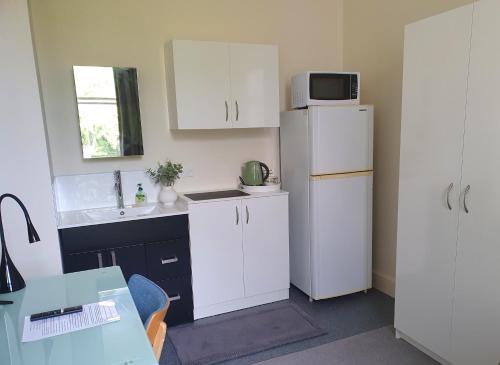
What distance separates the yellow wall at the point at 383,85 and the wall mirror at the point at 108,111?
6.82 feet

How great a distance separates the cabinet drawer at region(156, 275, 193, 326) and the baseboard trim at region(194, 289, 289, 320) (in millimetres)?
84

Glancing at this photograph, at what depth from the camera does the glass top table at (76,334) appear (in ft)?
3.54

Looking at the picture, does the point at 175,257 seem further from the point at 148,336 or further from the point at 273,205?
the point at 148,336

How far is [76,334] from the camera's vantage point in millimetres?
1211

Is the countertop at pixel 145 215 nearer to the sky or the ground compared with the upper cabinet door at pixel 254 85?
nearer to the ground

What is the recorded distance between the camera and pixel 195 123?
282 cm

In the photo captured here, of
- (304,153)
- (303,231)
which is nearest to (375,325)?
(303,231)

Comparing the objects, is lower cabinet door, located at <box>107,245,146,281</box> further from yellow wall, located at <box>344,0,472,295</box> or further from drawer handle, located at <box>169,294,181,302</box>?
yellow wall, located at <box>344,0,472,295</box>

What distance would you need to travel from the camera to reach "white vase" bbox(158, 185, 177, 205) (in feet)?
9.65

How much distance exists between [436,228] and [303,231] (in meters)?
1.17

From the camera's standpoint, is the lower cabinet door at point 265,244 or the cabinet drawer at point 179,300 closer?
the cabinet drawer at point 179,300

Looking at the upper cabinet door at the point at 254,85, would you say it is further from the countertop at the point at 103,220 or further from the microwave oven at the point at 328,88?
the countertop at the point at 103,220

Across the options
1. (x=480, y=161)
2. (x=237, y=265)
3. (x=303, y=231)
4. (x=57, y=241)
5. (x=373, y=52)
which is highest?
(x=373, y=52)

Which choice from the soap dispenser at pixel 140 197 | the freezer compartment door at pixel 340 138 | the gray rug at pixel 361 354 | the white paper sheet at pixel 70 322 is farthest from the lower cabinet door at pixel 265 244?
the white paper sheet at pixel 70 322
